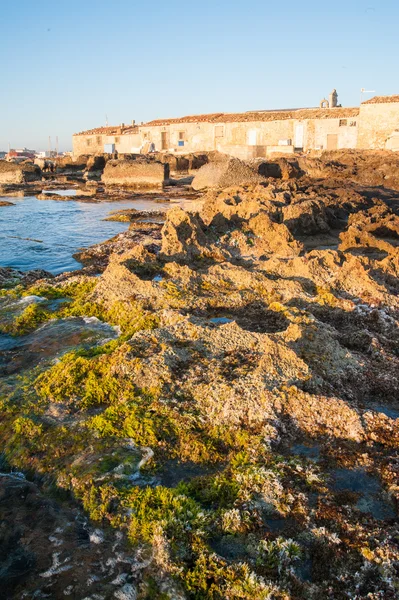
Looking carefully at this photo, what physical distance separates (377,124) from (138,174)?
61.0ft

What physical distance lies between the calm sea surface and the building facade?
1482cm

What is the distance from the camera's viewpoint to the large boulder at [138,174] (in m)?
27.7

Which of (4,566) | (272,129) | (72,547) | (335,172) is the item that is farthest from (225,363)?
(272,129)

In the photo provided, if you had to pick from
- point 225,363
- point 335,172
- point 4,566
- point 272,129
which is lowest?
point 4,566

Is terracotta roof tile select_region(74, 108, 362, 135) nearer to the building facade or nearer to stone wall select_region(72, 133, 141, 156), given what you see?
the building facade

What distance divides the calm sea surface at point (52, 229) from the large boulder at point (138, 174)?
5199 mm

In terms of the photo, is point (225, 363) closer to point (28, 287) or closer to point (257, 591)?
point (257, 591)

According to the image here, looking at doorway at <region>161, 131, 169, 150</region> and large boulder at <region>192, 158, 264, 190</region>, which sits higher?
doorway at <region>161, 131, 169, 150</region>

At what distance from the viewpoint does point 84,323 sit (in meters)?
6.23

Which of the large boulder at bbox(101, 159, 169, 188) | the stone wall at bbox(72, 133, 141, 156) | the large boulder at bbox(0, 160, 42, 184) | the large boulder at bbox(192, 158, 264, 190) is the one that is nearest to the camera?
the large boulder at bbox(192, 158, 264, 190)

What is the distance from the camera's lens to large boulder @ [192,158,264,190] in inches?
866

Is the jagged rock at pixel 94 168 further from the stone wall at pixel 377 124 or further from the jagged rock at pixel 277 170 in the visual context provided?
the stone wall at pixel 377 124

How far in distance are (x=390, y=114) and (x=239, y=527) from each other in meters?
36.5

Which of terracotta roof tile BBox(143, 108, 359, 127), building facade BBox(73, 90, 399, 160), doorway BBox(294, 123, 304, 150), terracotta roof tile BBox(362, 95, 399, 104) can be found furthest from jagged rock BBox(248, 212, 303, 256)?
doorway BBox(294, 123, 304, 150)
